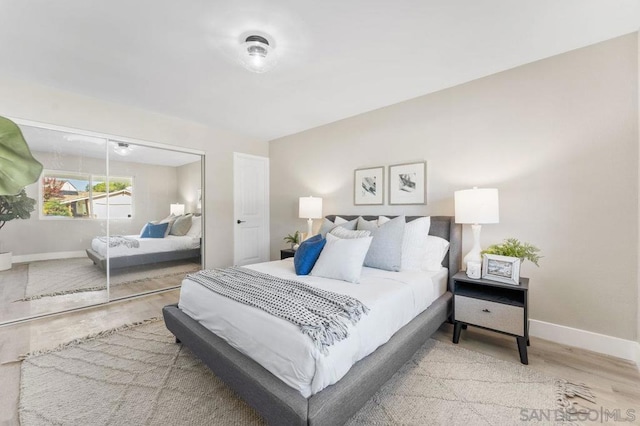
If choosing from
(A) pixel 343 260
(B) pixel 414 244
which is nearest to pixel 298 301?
(A) pixel 343 260

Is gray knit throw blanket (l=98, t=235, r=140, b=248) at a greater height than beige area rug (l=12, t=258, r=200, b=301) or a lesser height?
greater

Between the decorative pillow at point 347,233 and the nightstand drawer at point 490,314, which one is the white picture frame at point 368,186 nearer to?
the decorative pillow at point 347,233

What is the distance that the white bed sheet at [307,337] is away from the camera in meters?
1.23

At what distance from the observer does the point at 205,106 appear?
3.35 metres

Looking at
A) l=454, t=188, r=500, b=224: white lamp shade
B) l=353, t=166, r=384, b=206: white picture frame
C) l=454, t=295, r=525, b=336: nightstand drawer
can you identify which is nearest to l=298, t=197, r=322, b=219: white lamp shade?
l=353, t=166, r=384, b=206: white picture frame

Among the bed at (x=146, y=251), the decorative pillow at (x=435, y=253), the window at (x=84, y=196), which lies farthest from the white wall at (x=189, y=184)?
the decorative pillow at (x=435, y=253)

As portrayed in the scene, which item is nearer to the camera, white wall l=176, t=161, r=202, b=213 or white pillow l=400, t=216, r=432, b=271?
white pillow l=400, t=216, r=432, b=271

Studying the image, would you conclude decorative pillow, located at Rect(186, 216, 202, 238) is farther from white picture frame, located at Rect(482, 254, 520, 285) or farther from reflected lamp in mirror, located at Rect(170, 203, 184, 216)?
white picture frame, located at Rect(482, 254, 520, 285)

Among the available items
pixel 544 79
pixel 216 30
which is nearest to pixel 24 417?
pixel 216 30

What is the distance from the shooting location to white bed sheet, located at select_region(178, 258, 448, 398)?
123cm

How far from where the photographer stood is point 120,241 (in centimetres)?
341

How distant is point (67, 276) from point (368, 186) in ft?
12.5

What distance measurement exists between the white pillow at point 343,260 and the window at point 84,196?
2.80m

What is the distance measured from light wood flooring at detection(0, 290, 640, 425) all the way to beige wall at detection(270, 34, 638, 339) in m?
0.32
